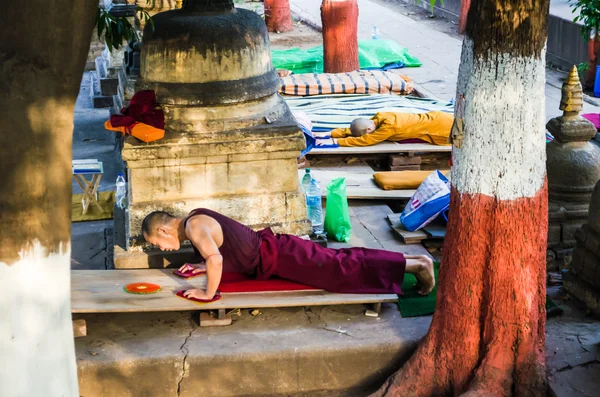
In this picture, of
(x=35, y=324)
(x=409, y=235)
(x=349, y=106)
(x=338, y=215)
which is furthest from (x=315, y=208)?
(x=35, y=324)

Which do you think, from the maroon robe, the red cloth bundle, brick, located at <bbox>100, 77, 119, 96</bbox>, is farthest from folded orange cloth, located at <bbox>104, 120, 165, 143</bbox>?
brick, located at <bbox>100, 77, 119, 96</bbox>

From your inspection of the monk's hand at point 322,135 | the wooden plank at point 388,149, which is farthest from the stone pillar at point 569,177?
the monk's hand at point 322,135

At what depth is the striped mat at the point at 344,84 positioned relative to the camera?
11.8 meters

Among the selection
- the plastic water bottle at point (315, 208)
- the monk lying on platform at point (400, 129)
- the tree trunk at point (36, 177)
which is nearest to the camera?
the tree trunk at point (36, 177)

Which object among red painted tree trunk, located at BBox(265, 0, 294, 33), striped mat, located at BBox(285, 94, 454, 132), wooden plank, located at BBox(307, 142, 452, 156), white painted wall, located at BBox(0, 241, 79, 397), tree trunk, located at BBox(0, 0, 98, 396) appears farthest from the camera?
red painted tree trunk, located at BBox(265, 0, 294, 33)

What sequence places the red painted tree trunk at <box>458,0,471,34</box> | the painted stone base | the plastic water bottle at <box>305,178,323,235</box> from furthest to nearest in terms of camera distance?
the red painted tree trunk at <box>458,0,471,34</box> → the plastic water bottle at <box>305,178,323,235</box> → the painted stone base

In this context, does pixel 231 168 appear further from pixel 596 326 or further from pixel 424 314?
pixel 596 326

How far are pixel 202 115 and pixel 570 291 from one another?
2981mm

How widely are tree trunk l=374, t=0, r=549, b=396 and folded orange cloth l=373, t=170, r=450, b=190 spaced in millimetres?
3122

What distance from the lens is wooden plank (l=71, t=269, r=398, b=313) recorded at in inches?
218

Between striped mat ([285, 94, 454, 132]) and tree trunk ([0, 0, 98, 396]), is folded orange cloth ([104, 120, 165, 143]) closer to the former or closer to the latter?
tree trunk ([0, 0, 98, 396])

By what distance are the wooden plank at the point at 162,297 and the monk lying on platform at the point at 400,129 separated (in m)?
3.79

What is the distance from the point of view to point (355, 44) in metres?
14.0

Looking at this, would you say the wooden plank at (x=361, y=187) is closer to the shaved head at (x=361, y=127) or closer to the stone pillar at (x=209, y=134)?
the shaved head at (x=361, y=127)
